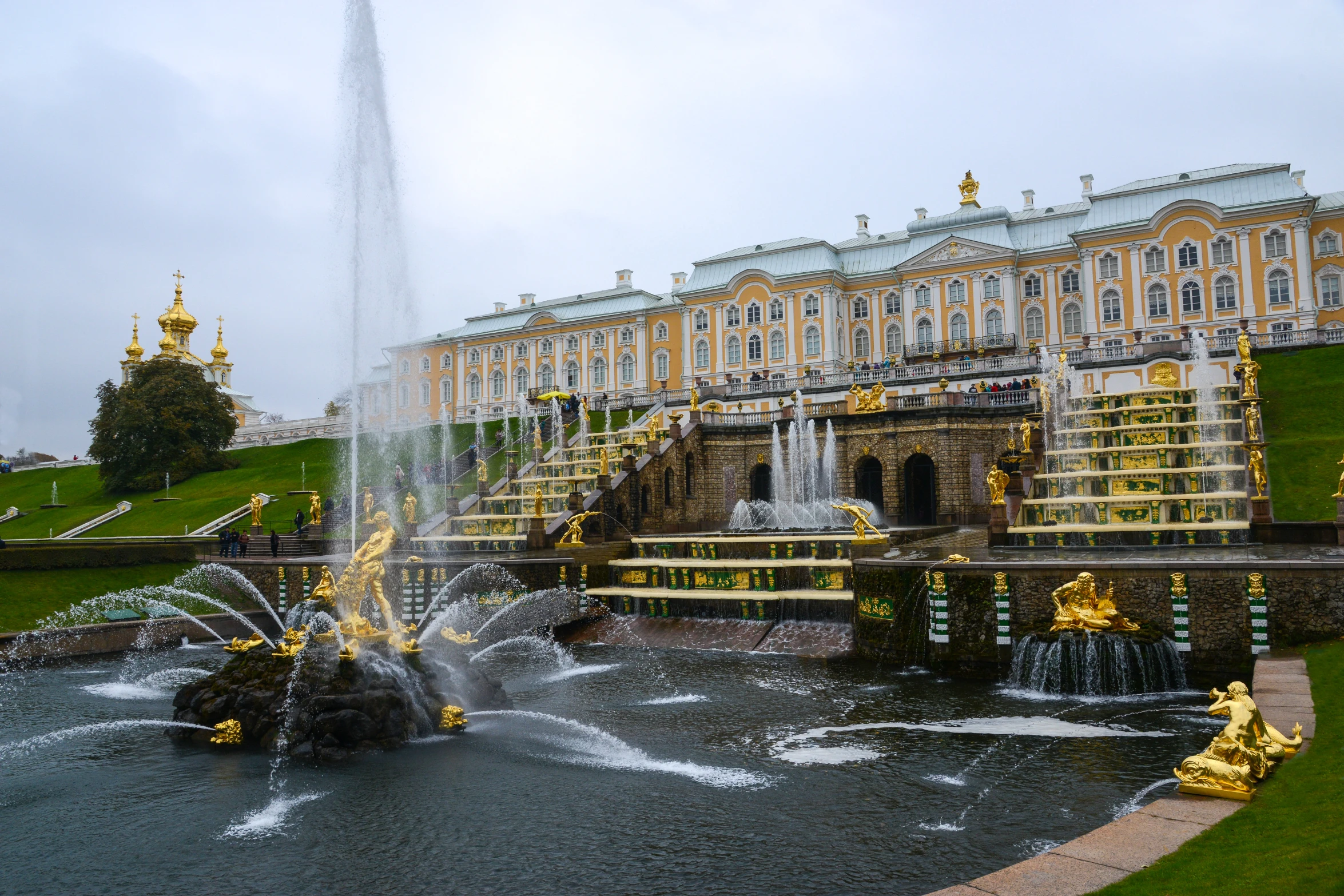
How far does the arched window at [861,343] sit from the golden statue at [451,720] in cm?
5537

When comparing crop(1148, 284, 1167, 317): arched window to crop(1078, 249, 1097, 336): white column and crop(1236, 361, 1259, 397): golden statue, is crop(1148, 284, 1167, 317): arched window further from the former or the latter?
crop(1236, 361, 1259, 397): golden statue

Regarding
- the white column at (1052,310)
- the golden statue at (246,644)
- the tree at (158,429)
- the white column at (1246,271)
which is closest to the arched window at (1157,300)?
the white column at (1246,271)

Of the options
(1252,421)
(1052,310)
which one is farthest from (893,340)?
(1252,421)

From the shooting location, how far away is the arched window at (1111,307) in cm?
5534

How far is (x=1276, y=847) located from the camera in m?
6.10

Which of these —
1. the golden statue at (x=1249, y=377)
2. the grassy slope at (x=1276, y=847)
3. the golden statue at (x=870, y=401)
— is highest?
the golden statue at (x=870, y=401)

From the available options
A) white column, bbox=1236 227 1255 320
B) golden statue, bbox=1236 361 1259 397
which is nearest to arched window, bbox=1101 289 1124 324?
white column, bbox=1236 227 1255 320

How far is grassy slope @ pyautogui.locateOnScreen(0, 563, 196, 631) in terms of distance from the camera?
23.8 metres

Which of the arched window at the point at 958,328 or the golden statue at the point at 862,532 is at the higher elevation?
the arched window at the point at 958,328

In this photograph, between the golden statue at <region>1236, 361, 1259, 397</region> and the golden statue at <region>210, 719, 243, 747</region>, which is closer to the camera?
the golden statue at <region>210, 719, 243, 747</region>

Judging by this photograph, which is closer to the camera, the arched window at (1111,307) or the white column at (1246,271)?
the white column at (1246,271)

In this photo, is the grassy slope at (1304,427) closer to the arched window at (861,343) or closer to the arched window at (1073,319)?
the arched window at (1073,319)

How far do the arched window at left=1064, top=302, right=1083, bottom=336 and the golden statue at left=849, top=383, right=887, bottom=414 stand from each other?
26315 millimetres

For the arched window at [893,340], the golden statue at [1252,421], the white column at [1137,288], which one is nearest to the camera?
the golden statue at [1252,421]
